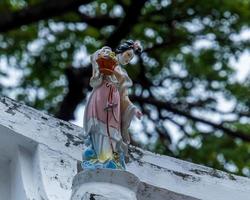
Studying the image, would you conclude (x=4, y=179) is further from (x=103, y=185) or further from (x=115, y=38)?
(x=115, y=38)

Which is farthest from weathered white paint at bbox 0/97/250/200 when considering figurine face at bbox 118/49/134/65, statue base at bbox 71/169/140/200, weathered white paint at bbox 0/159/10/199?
figurine face at bbox 118/49/134/65

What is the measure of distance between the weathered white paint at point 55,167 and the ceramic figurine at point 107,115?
1.81 feet

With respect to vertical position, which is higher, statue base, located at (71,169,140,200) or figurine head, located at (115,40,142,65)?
figurine head, located at (115,40,142,65)

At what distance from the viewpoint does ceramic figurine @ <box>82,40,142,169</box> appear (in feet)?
17.2

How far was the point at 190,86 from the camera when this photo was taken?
12656 millimetres

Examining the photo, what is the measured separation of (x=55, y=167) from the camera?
5.93 m

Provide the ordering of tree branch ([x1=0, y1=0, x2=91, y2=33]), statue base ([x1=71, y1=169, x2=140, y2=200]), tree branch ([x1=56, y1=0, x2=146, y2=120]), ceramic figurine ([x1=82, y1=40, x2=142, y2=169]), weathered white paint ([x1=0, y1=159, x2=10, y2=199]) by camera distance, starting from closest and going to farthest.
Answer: statue base ([x1=71, y1=169, x2=140, y2=200]) → ceramic figurine ([x1=82, y1=40, x2=142, y2=169]) → weathered white paint ([x1=0, y1=159, x2=10, y2=199]) → tree branch ([x1=0, y1=0, x2=91, y2=33]) → tree branch ([x1=56, y1=0, x2=146, y2=120])

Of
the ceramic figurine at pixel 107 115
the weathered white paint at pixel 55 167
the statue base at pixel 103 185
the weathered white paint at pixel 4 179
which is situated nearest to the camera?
the statue base at pixel 103 185

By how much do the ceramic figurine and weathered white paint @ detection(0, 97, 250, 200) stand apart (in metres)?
0.55

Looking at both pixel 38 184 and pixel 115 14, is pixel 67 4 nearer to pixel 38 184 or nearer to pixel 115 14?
pixel 115 14

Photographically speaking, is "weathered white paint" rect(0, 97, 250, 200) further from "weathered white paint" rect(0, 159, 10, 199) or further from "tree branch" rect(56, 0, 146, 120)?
"tree branch" rect(56, 0, 146, 120)

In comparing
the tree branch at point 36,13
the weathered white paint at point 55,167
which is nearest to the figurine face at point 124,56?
the weathered white paint at point 55,167

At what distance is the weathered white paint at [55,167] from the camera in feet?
19.1

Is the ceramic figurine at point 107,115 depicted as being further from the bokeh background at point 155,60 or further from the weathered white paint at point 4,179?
the bokeh background at point 155,60
